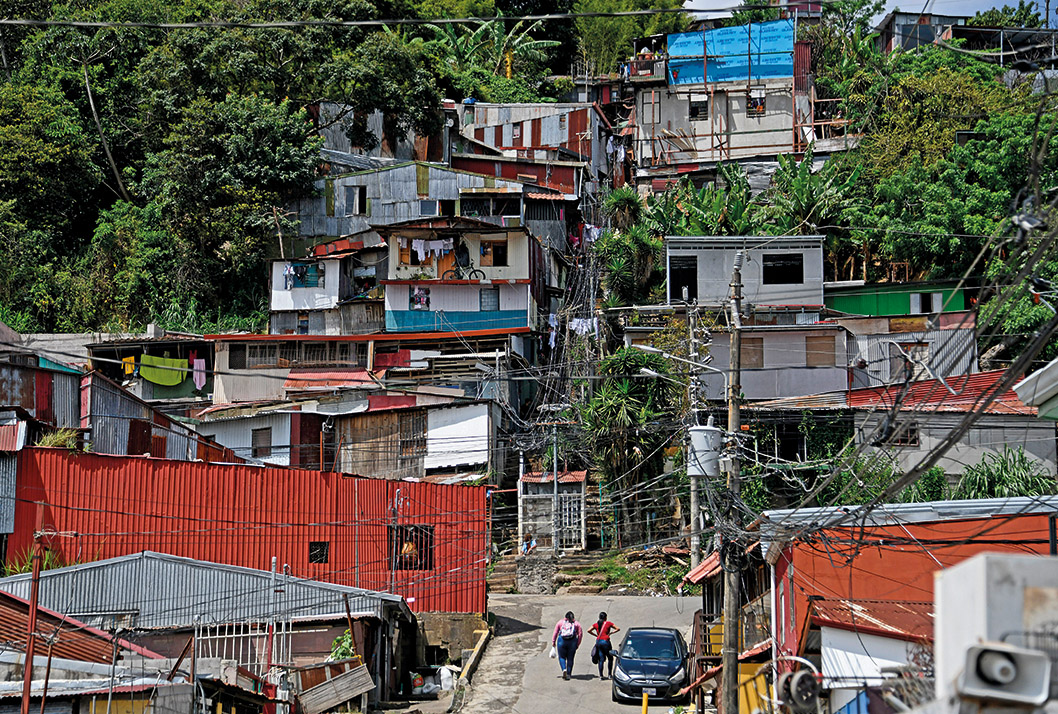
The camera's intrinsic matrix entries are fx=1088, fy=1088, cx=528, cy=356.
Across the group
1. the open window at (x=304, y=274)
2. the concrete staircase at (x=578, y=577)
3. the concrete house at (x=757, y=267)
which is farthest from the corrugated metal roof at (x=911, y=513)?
the open window at (x=304, y=274)

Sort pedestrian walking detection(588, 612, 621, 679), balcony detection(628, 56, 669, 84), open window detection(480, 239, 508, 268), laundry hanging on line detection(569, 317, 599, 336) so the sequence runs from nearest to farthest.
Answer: pedestrian walking detection(588, 612, 621, 679) < open window detection(480, 239, 508, 268) < laundry hanging on line detection(569, 317, 599, 336) < balcony detection(628, 56, 669, 84)

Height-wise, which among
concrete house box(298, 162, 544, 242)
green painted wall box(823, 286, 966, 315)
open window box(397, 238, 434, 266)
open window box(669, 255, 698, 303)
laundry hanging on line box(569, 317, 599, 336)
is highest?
concrete house box(298, 162, 544, 242)

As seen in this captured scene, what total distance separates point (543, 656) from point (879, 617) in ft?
40.3

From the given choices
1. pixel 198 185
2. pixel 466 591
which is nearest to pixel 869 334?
pixel 466 591

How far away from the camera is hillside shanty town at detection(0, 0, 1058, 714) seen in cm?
1689

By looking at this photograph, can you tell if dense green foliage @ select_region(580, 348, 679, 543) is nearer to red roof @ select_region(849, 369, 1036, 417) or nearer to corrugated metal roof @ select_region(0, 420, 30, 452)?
red roof @ select_region(849, 369, 1036, 417)

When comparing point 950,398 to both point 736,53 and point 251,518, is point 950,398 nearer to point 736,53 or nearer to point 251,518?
point 251,518

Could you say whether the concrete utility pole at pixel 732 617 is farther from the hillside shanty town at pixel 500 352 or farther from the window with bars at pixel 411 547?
the window with bars at pixel 411 547

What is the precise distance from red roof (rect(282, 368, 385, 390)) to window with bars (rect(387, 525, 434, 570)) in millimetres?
10879

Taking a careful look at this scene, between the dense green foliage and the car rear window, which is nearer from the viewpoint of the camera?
the car rear window

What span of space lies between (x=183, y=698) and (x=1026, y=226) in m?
12.8

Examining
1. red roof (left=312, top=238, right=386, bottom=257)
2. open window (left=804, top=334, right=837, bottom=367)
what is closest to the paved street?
open window (left=804, top=334, right=837, bottom=367)

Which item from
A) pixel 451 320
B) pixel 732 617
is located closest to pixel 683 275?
pixel 451 320

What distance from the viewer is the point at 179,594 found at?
2359 cm
